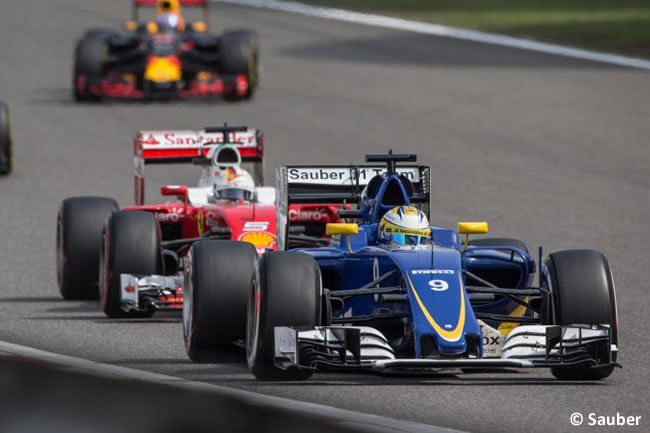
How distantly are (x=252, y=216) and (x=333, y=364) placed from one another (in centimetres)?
441

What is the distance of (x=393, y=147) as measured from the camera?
24.0 meters

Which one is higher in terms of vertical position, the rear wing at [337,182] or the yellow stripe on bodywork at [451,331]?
the rear wing at [337,182]

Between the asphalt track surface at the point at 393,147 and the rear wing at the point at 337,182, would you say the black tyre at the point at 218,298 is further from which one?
the rear wing at the point at 337,182

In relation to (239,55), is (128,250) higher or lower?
lower

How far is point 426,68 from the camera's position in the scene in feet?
99.4

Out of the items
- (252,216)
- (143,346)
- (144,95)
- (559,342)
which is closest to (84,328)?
(143,346)

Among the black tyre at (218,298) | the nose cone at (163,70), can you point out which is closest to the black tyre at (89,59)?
the nose cone at (163,70)

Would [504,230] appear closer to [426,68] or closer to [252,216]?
[252,216]

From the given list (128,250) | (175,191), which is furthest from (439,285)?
(175,191)

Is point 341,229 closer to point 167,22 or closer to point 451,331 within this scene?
point 451,331

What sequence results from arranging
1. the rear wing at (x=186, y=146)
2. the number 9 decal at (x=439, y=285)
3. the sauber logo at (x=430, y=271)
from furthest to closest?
the rear wing at (x=186, y=146) → the sauber logo at (x=430, y=271) → the number 9 decal at (x=439, y=285)

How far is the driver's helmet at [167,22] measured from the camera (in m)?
26.5

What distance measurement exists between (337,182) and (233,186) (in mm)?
2165

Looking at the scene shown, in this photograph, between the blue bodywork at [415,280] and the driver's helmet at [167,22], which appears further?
the driver's helmet at [167,22]
